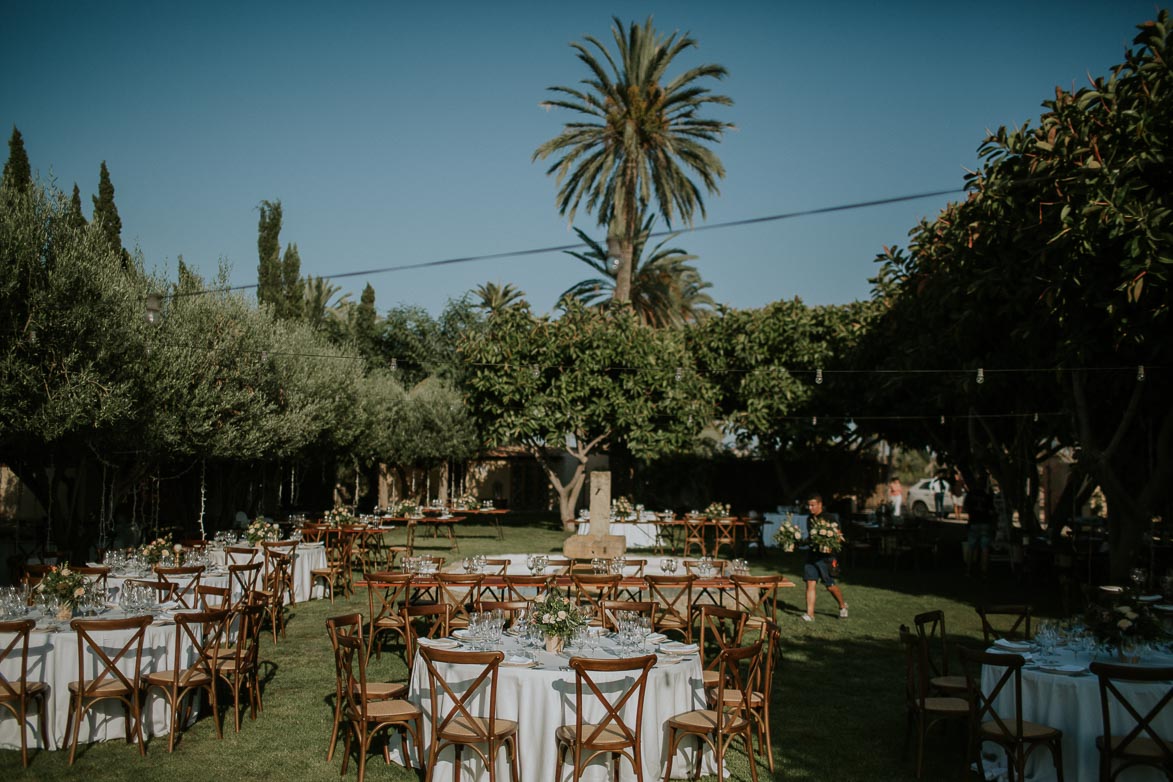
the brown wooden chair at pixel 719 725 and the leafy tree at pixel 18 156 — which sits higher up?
the leafy tree at pixel 18 156

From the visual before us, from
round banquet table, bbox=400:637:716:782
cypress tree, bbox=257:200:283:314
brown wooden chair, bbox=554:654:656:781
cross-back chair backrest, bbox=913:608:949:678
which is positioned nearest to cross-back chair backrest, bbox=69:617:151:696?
round banquet table, bbox=400:637:716:782

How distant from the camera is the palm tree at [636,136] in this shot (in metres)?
25.3

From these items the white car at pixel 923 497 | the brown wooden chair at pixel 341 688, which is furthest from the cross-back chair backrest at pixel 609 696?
the white car at pixel 923 497

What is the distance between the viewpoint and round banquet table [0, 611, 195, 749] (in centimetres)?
655

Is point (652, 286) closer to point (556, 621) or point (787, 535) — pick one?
point (787, 535)

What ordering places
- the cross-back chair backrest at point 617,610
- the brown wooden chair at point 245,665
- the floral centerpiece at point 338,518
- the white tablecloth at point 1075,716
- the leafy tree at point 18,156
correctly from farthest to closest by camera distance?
the leafy tree at point 18,156
the floral centerpiece at point 338,518
the cross-back chair backrest at point 617,610
the brown wooden chair at point 245,665
the white tablecloth at point 1075,716

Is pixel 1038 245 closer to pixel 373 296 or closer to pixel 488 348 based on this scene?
pixel 488 348

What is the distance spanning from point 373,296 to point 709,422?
22355 millimetres

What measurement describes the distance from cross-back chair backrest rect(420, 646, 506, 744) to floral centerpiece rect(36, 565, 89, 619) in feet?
11.2

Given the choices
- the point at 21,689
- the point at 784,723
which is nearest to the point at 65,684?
the point at 21,689

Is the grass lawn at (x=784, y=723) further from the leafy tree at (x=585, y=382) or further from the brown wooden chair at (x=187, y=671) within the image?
the leafy tree at (x=585, y=382)

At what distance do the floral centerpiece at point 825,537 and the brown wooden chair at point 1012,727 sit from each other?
5.87 m

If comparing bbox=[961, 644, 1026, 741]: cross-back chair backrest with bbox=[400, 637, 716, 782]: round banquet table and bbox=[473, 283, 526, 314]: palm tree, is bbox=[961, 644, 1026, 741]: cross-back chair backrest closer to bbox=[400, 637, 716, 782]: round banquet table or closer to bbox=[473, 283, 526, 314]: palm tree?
bbox=[400, 637, 716, 782]: round banquet table

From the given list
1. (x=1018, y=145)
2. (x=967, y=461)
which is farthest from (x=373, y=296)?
(x=1018, y=145)
